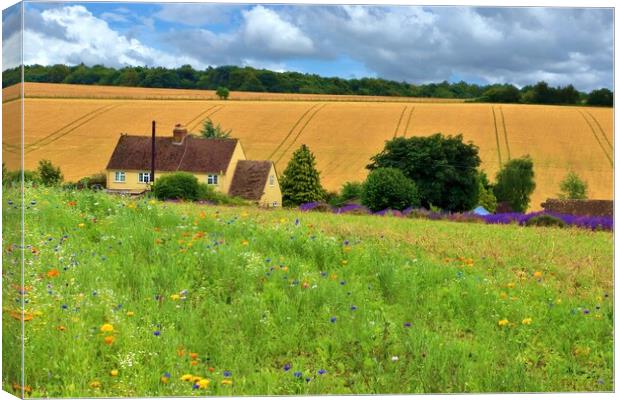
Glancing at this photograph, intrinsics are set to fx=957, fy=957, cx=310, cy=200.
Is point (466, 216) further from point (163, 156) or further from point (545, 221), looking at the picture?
point (163, 156)

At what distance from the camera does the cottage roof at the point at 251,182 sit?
845 cm

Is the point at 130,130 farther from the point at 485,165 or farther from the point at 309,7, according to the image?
the point at 485,165

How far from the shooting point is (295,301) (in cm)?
819

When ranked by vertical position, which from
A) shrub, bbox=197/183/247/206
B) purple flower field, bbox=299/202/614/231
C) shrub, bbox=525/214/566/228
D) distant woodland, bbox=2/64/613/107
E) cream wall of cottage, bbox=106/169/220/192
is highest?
distant woodland, bbox=2/64/613/107

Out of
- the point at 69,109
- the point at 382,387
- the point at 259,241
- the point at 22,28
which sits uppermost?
the point at 22,28

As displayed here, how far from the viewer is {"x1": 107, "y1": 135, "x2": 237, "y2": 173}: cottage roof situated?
322 inches

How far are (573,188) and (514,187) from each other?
60 cm

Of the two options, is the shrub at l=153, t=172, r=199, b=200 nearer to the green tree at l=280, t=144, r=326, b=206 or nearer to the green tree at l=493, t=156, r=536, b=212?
the green tree at l=280, t=144, r=326, b=206

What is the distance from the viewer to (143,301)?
7.96m

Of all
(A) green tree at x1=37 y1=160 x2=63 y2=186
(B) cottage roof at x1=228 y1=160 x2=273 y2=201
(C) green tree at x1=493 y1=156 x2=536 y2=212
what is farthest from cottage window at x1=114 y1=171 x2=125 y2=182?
(C) green tree at x1=493 y1=156 x2=536 y2=212

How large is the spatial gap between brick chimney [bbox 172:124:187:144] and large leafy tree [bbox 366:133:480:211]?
1.68 metres

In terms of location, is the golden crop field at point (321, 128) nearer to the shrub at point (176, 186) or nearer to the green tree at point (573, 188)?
the green tree at point (573, 188)

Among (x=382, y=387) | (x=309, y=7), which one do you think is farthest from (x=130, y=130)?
(x=382, y=387)

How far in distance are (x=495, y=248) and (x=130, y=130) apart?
3589 millimetres
